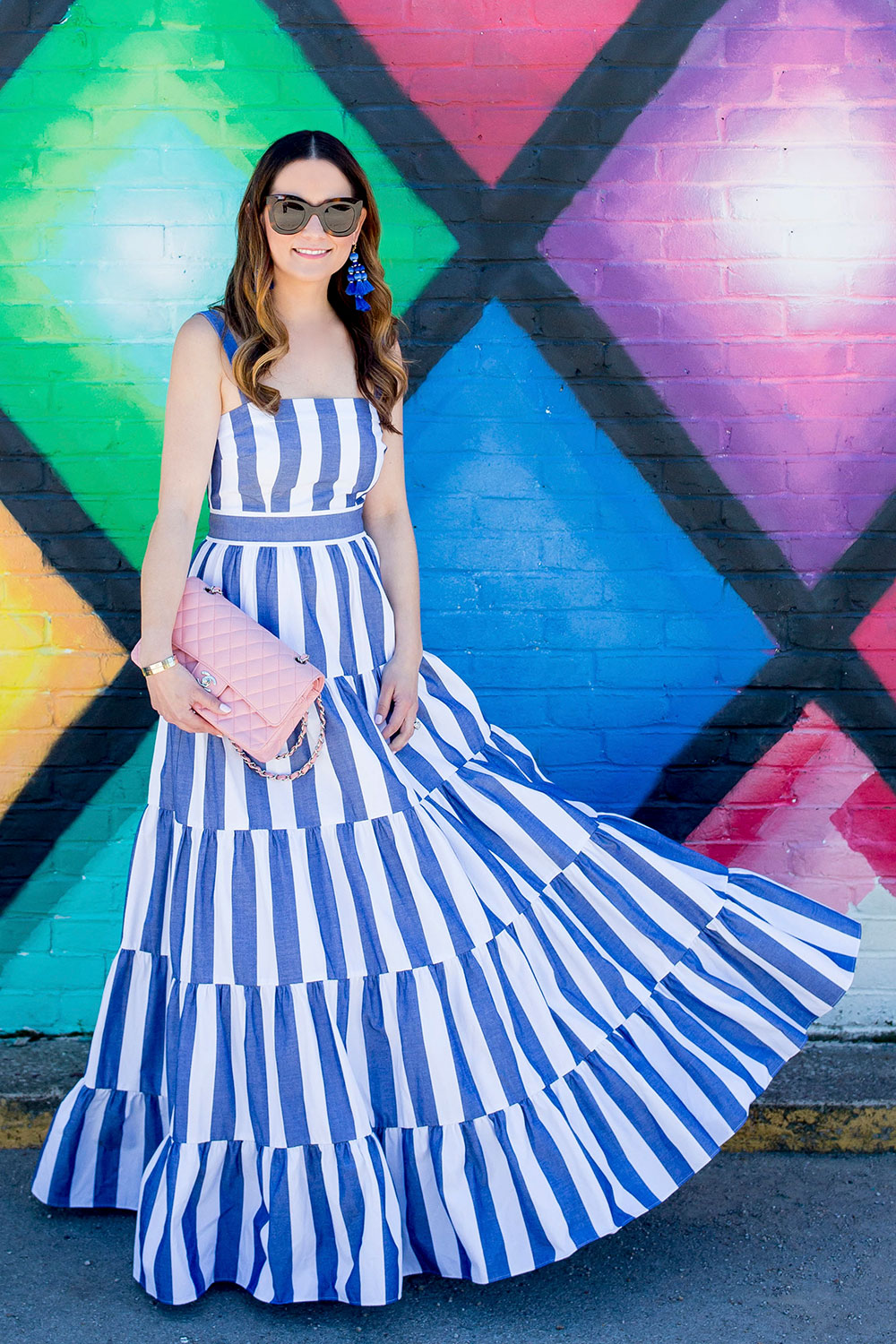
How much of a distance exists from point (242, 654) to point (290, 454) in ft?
1.39

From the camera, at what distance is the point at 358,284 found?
7.75ft

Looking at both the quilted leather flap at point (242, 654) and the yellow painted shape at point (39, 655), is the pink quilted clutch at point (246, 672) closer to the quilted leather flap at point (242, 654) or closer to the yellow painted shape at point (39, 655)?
the quilted leather flap at point (242, 654)

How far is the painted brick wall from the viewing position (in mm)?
2863

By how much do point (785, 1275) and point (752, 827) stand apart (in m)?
1.12

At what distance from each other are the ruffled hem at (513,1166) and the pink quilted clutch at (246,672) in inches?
29.8

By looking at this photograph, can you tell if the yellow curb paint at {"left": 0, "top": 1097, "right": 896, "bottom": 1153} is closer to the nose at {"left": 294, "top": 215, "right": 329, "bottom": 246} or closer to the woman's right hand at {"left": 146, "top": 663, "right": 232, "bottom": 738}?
the woman's right hand at {"left": 146, "top": 663, "right": 232, "bottom": 738}

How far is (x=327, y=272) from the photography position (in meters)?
2.30

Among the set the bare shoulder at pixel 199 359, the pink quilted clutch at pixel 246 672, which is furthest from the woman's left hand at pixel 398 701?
the bare shoulder at pixel 199 359

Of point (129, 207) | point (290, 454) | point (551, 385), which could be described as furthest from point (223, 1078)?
point (129, 207)

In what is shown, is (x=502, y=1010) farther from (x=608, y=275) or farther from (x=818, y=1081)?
(x=608, y=275)

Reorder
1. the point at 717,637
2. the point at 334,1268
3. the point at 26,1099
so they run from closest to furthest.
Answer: the point at 334,1268, the point at 26,1099, the point at 717,637

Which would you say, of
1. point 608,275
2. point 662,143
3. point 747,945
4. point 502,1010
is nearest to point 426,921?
point 502,1010

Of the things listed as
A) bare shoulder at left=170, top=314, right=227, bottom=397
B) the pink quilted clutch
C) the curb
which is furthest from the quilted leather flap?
the curb

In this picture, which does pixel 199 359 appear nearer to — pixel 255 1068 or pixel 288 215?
pixel 288 215
